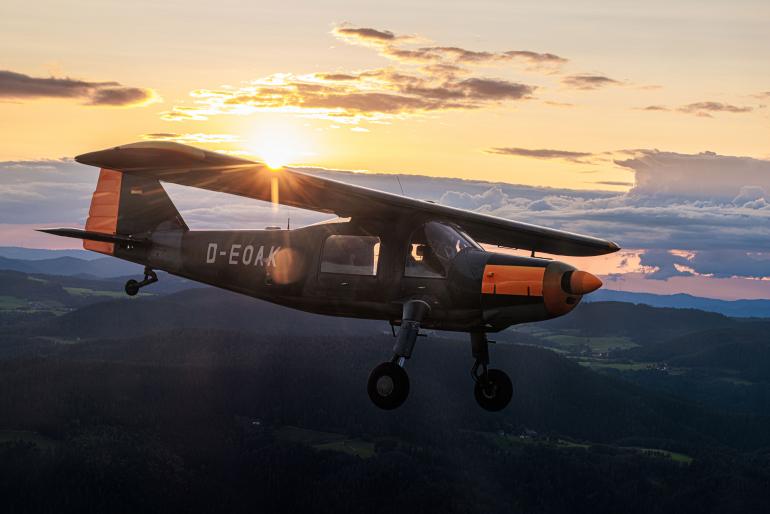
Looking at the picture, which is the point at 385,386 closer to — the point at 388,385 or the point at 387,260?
the point at 388,385

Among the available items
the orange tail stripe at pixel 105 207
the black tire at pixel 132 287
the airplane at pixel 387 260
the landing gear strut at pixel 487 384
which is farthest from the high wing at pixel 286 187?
the orange tail stripe at pixel 105 207

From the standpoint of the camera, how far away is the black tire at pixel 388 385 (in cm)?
1934

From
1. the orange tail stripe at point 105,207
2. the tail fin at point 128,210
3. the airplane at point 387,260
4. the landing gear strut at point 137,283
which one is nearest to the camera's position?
the airplane at point 387,260

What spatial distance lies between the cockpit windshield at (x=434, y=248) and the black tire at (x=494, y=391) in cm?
313

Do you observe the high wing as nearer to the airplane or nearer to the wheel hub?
the airplane

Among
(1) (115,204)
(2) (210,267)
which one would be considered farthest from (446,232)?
(1) (115,204)

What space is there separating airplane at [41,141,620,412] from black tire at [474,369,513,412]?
0.03 metres

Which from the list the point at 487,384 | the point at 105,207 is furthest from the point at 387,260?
the point at 105,207

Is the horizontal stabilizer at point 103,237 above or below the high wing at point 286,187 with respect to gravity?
below

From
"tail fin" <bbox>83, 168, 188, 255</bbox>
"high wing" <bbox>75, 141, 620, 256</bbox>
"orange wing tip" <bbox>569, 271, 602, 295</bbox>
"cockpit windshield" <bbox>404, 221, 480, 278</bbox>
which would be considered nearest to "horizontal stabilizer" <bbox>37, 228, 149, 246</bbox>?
"tail fin" <bbox>83, 168, 188, 255</bbox>

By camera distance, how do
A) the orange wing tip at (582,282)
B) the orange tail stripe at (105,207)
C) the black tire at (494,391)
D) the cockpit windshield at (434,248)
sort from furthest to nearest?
the orange tail stripe at (105,207)
the black tire at (494,391)
the cockpit windshield at (434,248)
the orange wing tip at (582,282)

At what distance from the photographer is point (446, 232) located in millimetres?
20250

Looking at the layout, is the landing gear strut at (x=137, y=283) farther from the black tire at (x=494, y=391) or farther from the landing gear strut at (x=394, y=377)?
the black tire at (x=494, y=391)

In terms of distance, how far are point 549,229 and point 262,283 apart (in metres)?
7.63
